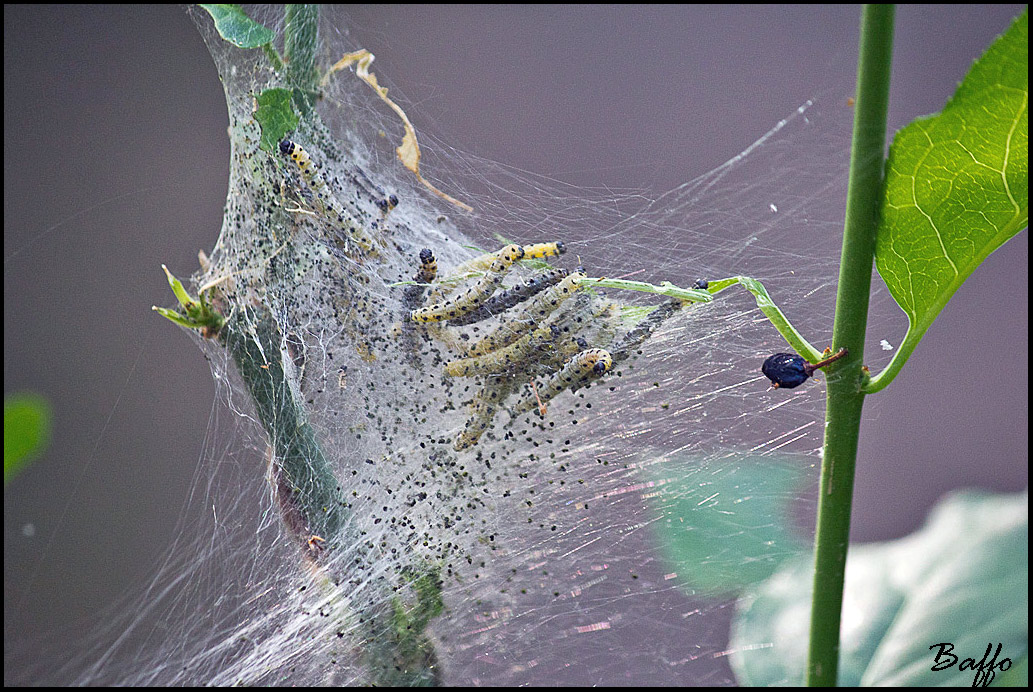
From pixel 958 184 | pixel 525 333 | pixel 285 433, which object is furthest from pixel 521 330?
pixel 958 184

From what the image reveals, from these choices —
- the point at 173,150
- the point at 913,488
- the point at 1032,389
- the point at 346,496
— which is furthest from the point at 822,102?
the point at 173,150

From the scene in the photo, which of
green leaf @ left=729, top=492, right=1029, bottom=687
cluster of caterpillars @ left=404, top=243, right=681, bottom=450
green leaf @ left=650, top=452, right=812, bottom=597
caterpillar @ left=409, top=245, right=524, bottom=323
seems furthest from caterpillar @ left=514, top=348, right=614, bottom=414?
green leaf @ left=729, top=492, right=1029, bottom=687

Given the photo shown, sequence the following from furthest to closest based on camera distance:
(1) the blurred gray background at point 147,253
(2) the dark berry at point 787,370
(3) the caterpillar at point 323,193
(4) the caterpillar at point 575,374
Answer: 1. (1) the blurred gray background at point 147,253
2. (3) the caterpillar at point 323,193
3. (4) the caterpillar at point 575,374
4. (2) the dark berry at point 787,370

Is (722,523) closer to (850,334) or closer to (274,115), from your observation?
(850,334)

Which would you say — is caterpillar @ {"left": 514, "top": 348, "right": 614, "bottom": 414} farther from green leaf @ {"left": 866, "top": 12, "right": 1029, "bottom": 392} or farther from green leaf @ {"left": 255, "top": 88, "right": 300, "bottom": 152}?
green leaf @ {"left": 255, "top": 88, "right": 300, "bottom": 152}

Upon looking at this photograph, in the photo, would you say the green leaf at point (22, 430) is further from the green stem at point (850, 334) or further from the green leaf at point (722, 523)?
the green leaf at point (722, 523)

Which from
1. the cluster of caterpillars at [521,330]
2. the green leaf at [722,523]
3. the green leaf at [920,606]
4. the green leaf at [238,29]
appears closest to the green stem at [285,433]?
the cluster of caterpillars at [521,330]
